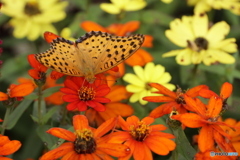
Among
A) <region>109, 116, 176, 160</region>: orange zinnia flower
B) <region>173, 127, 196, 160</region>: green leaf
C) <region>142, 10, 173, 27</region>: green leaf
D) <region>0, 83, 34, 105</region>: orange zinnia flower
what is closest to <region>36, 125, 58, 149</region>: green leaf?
<region>0, 83, 34, 105</region>: orange zinnia flower

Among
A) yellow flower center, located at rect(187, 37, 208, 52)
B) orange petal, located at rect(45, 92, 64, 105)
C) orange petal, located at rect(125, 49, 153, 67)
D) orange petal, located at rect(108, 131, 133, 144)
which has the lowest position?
orange petal, located at rect(45, 92, 64, 105)

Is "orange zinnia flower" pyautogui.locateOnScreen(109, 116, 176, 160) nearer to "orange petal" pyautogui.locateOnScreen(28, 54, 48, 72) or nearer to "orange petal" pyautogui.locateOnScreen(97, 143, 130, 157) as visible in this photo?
"orange petal" pyautogui.locateOnScreen(97, 143, 130, 157)

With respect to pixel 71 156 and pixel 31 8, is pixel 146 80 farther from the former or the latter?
pixel 31 8

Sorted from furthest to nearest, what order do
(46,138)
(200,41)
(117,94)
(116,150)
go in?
(200,41) < (117,94) < (46,138) < (116,150)

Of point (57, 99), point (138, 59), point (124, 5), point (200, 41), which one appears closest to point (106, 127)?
point (57, 99)

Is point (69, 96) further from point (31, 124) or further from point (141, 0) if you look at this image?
point (141, 0)

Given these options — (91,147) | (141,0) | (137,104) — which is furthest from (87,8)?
(91,147)
